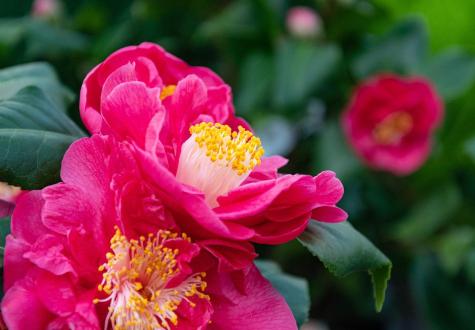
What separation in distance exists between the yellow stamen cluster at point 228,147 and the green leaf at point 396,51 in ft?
4.42

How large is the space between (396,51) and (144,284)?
1.48 meters

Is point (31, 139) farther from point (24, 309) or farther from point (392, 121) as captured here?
point (392, 121)

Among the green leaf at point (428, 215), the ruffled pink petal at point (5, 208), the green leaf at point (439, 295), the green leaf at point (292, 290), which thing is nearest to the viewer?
the ruffled pink petal at point (5, 208)

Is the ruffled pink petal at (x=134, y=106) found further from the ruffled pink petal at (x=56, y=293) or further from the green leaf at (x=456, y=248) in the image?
the green leaf at (x=456, y=248)

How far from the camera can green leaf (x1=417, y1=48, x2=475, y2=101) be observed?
195 centimetres

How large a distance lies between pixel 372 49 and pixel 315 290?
622 millimetres

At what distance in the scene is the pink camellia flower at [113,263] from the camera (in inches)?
21.6

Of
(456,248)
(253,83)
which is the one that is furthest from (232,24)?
(456,248)

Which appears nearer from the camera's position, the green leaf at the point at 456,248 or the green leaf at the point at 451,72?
the green leaf at the point at 456,248

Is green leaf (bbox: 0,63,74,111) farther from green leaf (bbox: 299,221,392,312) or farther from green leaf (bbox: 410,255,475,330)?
green leaf (bbox: 410,255,475,330)

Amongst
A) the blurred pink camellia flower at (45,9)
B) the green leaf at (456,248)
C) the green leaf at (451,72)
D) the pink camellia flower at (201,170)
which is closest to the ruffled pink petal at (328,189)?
the pink camellia flower at (201,170)

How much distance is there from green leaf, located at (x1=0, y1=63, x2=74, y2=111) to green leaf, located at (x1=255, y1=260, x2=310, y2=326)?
28 cm

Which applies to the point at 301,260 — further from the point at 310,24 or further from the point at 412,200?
the point at 310,24

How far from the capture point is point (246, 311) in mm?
609
